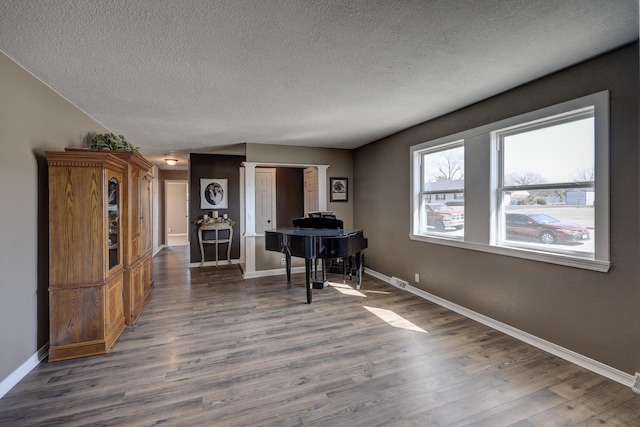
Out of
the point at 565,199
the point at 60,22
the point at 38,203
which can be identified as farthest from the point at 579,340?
the point at 38,203

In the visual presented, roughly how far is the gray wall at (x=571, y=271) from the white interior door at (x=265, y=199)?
11.6ft

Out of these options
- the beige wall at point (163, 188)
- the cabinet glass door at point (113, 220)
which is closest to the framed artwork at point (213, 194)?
the beige wall at point (163, 188)

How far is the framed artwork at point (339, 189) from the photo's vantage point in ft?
18.3

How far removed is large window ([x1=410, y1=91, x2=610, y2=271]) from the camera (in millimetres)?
2182

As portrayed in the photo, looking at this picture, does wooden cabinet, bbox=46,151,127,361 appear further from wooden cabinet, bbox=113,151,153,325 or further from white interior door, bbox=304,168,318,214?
white interior door, bbox=304,168,318,214

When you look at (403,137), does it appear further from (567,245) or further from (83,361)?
(83,361)

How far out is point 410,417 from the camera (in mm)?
1738

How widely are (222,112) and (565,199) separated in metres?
3.48

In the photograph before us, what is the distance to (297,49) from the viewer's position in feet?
6.54

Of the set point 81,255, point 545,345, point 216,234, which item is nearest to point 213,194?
point 216,234

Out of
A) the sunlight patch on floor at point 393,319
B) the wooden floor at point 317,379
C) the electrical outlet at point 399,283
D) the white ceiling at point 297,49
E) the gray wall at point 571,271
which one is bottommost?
the wooden floor at point 317,379

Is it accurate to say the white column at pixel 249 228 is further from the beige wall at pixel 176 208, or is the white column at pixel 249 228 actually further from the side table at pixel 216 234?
the beige wall at pixel 176 208

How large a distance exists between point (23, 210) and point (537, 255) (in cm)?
425

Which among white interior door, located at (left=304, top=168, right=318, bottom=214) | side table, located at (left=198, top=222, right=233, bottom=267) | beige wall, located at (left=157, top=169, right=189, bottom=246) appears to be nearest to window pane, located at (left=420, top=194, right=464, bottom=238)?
white interior door, located at (left=304, top=168, right=318, bottom=214)
